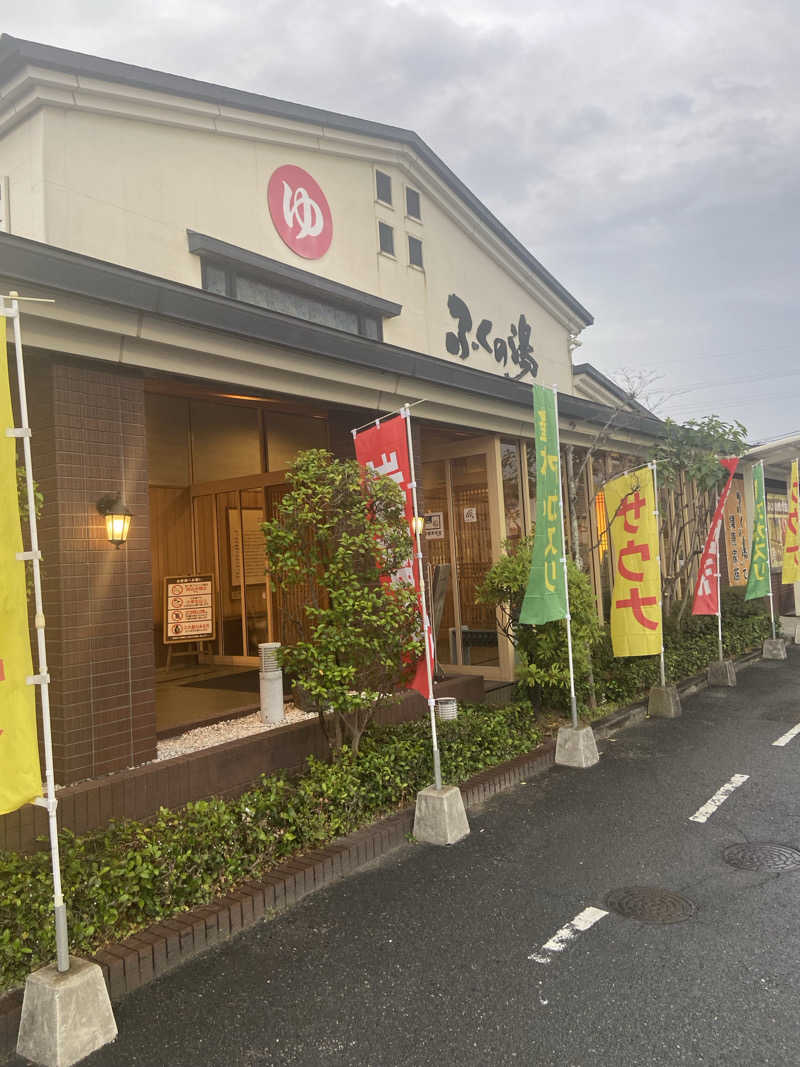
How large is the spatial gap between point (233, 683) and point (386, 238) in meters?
7.04

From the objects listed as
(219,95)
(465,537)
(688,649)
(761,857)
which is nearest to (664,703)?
(688,649)

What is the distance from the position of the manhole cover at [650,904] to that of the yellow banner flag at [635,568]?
15.3 feet

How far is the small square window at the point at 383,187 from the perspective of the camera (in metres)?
11.8

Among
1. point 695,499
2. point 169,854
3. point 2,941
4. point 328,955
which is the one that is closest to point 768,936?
point 328,955

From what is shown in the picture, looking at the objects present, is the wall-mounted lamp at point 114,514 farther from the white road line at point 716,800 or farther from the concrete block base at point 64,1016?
the white road line at point 716,800

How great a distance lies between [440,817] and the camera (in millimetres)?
5996

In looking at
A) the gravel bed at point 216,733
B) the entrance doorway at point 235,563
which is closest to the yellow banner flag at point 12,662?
the gravel bed at point 216,733

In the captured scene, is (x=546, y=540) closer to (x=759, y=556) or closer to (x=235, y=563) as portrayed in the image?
(x=235, y=563)

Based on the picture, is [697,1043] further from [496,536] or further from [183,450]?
[183,450]

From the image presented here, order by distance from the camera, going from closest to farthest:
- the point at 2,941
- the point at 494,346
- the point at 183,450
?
the point at 2,941
the point at 183,450
the point at 494,346

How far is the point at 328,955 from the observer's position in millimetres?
4363

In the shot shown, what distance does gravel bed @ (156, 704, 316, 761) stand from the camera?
6878 millimetres

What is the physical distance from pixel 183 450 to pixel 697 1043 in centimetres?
985

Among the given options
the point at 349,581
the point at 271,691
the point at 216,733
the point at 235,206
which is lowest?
the point at 216,733
